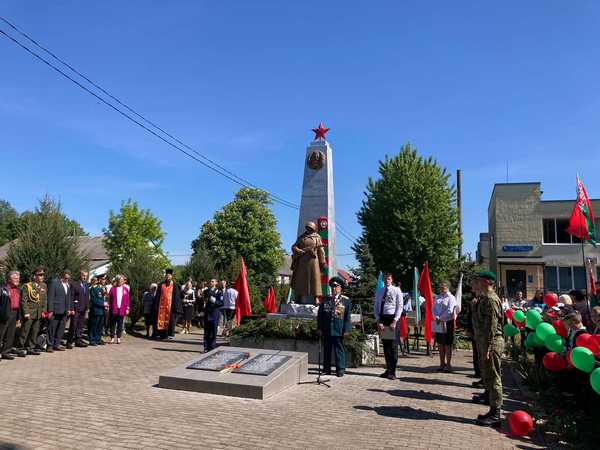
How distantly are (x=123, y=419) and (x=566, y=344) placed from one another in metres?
5.83

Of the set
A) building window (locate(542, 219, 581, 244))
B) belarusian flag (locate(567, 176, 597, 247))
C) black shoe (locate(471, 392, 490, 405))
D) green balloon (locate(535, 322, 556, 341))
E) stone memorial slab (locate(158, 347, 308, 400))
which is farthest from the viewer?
building window (locate(542, 219, 581, 244))

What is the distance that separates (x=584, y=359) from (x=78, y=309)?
11.4 meters

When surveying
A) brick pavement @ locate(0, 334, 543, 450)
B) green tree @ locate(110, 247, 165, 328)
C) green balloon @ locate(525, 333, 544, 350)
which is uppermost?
green tree @ locate(110, 247, 165, 328)

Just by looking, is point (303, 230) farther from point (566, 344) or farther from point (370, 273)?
point (566, 344)

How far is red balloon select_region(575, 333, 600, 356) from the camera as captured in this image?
5484mm

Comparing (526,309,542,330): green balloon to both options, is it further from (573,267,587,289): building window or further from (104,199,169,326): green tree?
(104,199,169,326): green tree

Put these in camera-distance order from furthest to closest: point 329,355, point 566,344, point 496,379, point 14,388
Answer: point 329,355 → point 14,388 → point 566,344 → point 496,379

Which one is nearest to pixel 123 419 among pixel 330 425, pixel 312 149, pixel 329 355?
pixel 330 425

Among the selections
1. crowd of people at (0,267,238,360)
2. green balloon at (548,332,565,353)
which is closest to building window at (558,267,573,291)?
crowd of people at (0,267,238,360)

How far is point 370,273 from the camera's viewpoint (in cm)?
1892

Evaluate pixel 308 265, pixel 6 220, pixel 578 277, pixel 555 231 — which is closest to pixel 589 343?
pixel 308 265

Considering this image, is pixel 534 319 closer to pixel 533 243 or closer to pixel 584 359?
pixel 584 359

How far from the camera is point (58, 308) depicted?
38.2 ft

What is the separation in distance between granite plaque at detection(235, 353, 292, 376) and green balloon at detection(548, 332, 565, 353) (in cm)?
403
